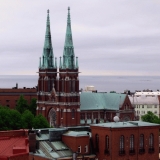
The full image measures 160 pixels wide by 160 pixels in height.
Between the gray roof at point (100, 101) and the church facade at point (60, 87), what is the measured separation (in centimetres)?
699

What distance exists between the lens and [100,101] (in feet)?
468

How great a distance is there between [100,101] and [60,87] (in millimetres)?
14838

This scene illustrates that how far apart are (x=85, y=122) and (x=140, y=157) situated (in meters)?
69.1

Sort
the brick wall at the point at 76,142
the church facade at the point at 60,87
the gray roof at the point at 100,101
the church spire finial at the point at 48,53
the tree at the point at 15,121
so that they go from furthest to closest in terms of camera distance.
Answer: the gray roof at the point at 100,101 → the church spire finial at the point at 48,53 → the church facade at the point at 60,87 → the tree at the point at 15,121 → the brick wall at the point at 76,142

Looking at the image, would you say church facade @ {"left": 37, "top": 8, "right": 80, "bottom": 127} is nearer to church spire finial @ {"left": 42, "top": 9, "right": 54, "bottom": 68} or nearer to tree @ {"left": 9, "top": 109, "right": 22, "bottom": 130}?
church spire finial @ {"left": 42, "top": 9, "right": 54, "bottom": 68}

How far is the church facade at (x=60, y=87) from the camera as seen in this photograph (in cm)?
12950

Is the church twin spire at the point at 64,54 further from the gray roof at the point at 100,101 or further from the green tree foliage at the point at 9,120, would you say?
the green tree foliage at the point at 9,120

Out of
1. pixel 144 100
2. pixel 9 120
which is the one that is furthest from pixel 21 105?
pixel 144 100

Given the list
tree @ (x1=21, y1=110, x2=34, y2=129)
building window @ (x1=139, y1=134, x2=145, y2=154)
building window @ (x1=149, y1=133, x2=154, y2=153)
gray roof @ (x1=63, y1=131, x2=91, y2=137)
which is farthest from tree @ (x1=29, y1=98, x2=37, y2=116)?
building window @ (x1=139, y1=134, x2=145, y2=154)

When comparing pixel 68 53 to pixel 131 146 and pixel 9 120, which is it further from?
pixel 131 146

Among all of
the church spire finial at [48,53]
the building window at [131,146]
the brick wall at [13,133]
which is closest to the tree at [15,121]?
the church spire finial at [48,53]

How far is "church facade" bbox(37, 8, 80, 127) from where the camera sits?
425 feet

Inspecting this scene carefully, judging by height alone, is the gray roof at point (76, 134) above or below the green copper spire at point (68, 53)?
below

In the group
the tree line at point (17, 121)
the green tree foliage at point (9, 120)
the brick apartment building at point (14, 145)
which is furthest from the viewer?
the tree line at point (17, 121)
